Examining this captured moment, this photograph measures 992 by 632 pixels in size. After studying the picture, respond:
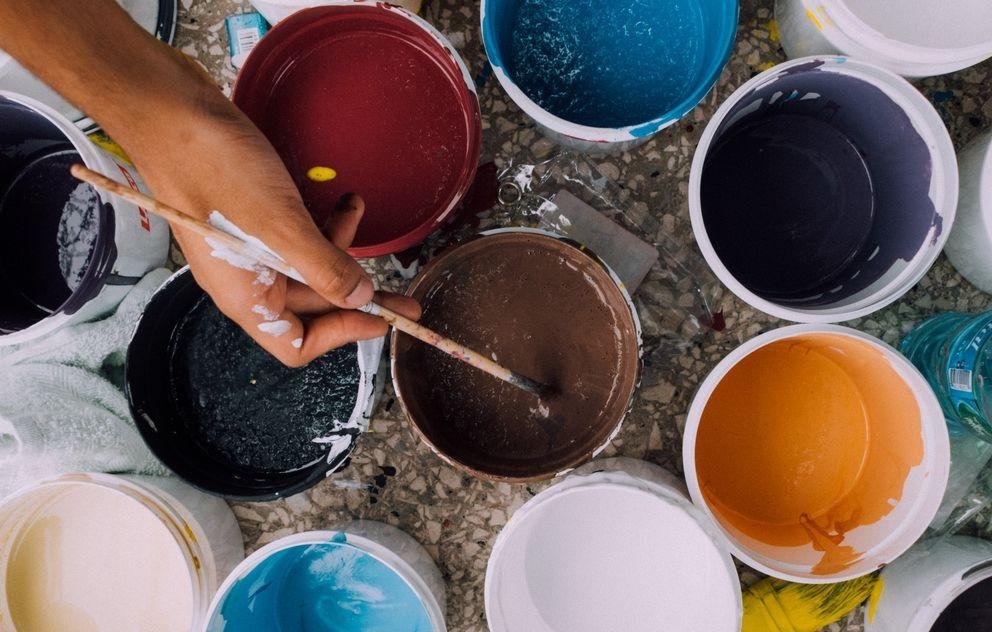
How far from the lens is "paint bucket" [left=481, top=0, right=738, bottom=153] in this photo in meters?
1.41

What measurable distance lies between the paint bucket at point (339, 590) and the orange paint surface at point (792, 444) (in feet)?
2.27

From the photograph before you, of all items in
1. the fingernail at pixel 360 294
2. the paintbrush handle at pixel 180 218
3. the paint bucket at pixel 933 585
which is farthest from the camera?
the paint bucket at pixel 933 585

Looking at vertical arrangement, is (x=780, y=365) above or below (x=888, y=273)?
below

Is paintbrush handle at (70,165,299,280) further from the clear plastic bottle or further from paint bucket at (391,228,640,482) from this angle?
the clear plastic bottle

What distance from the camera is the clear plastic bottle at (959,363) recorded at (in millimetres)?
1348

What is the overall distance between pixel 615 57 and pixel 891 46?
0.52m

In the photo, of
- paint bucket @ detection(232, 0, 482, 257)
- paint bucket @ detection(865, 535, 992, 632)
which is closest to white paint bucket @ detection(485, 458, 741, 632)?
paint bucket @ detection(865, 535, 992, 632)

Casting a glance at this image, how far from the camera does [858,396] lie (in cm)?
144

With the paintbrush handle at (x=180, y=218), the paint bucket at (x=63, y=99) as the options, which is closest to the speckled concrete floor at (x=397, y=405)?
the paint bucket at (x=63, y=99)

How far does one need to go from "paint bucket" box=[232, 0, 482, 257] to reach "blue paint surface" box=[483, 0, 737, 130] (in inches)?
7.8

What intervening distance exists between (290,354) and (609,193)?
0.81 metres

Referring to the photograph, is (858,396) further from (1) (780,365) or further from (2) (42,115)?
(2) (42,115)

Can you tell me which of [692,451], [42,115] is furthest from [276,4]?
[692,451]

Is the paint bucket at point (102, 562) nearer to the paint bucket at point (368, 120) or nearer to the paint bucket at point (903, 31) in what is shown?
the paint bucket at point (368, 120)
